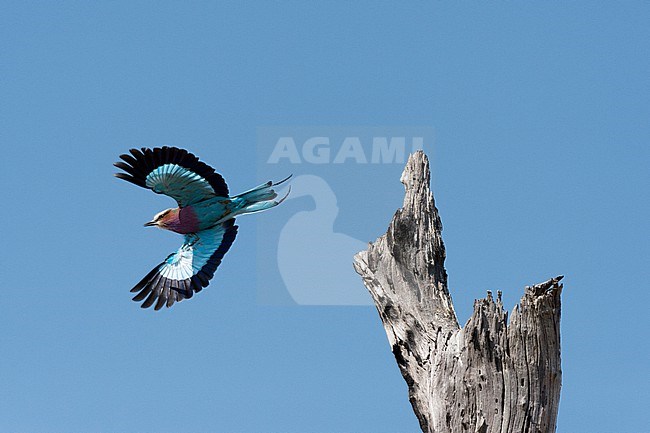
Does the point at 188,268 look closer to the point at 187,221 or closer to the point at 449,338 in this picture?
the point at 187,221

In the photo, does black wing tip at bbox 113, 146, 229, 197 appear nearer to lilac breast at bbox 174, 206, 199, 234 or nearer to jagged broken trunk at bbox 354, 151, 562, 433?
lilac breast at bbox 174, 206, 199, 234

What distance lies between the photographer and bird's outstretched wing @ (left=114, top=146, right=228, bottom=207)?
11.7m

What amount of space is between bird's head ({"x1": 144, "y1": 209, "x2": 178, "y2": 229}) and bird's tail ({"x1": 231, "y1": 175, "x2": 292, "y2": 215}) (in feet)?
2.44

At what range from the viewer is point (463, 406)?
977cm

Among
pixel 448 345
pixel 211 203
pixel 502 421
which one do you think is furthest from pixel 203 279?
pixel 502 421

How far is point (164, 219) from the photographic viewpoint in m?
12.1

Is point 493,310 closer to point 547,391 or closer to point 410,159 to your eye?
point 547,391

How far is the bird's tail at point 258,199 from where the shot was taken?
11.8 meters

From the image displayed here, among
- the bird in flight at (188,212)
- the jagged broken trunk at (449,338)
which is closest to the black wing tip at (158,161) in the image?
the bird in flight at (188,212)

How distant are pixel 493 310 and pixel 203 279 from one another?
151 inches

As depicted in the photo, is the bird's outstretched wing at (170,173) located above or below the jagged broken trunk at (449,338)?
above

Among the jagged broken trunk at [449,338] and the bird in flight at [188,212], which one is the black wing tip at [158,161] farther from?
the jagged broken trunk at [449,338]

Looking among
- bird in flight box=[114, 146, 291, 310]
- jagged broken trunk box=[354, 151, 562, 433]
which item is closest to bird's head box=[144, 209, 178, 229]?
bird in flight box=[114, 146, 291, 310]

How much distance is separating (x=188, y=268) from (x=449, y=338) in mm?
3541
